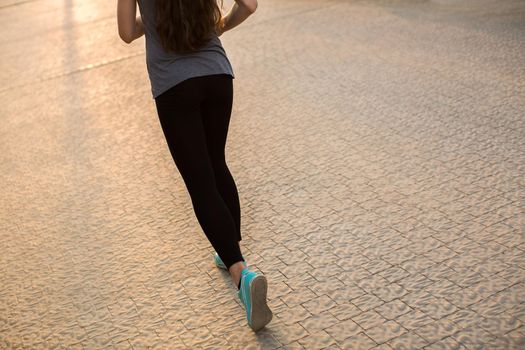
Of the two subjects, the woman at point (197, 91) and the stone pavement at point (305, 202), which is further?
the stone pavement at point (305, 202)

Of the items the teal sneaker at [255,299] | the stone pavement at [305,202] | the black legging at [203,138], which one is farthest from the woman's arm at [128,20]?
the stone pavement at [305,202]

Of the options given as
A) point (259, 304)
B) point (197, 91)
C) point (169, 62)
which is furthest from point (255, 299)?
point (169, 62)

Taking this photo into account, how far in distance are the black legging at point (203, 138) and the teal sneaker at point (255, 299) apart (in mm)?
130

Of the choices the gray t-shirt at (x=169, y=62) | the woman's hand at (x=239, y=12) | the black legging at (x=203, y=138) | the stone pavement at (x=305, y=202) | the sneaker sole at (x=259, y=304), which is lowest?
the stone pavement at (x=305, y=202)

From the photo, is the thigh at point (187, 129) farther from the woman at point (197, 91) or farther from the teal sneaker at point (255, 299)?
the teal sneaker at point (255, 299)

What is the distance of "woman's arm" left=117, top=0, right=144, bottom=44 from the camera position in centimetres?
247

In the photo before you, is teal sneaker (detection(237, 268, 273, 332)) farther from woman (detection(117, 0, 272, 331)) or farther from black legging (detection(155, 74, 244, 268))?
black legging (detection(155, 74, 244, 268))

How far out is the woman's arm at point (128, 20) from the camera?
8.12 feet

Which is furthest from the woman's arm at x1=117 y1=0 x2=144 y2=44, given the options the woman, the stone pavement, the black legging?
the stone pavement

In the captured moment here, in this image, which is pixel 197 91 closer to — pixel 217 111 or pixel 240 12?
pixel 217 111

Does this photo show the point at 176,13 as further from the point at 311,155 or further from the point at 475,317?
the point at 311,155

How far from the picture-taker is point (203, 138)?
8.52ft

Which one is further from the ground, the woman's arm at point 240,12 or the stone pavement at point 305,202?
the woman's arm at point 240,12

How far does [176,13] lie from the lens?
2422 millimetres
